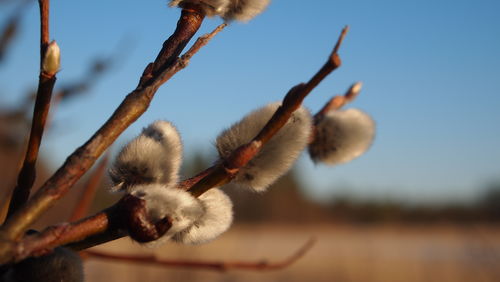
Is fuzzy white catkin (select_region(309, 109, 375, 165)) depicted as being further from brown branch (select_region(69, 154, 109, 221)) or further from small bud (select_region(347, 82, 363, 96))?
brown branch (select_region(69, 154, 109, 221))

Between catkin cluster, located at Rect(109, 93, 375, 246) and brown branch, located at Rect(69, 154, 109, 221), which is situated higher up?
brown branch, located at Rect(69, 154, 109, 221)

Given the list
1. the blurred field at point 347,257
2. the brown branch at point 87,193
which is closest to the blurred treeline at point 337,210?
the blurred field at point 347,257

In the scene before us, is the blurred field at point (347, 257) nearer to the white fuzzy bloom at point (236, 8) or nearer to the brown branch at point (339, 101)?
the brown branch at point (339, 101)

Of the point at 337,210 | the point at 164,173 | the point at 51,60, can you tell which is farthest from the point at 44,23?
the point at 337,210

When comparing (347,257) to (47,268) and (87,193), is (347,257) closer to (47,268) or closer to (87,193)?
(87,193)

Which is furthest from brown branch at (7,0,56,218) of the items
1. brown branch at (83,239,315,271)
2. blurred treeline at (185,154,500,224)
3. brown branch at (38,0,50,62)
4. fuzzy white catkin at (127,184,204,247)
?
blurred treeline at (185,154,500,224)

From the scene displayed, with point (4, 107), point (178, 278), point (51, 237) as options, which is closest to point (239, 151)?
point (51, 237)

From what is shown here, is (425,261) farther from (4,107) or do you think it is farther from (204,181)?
(204,181)
